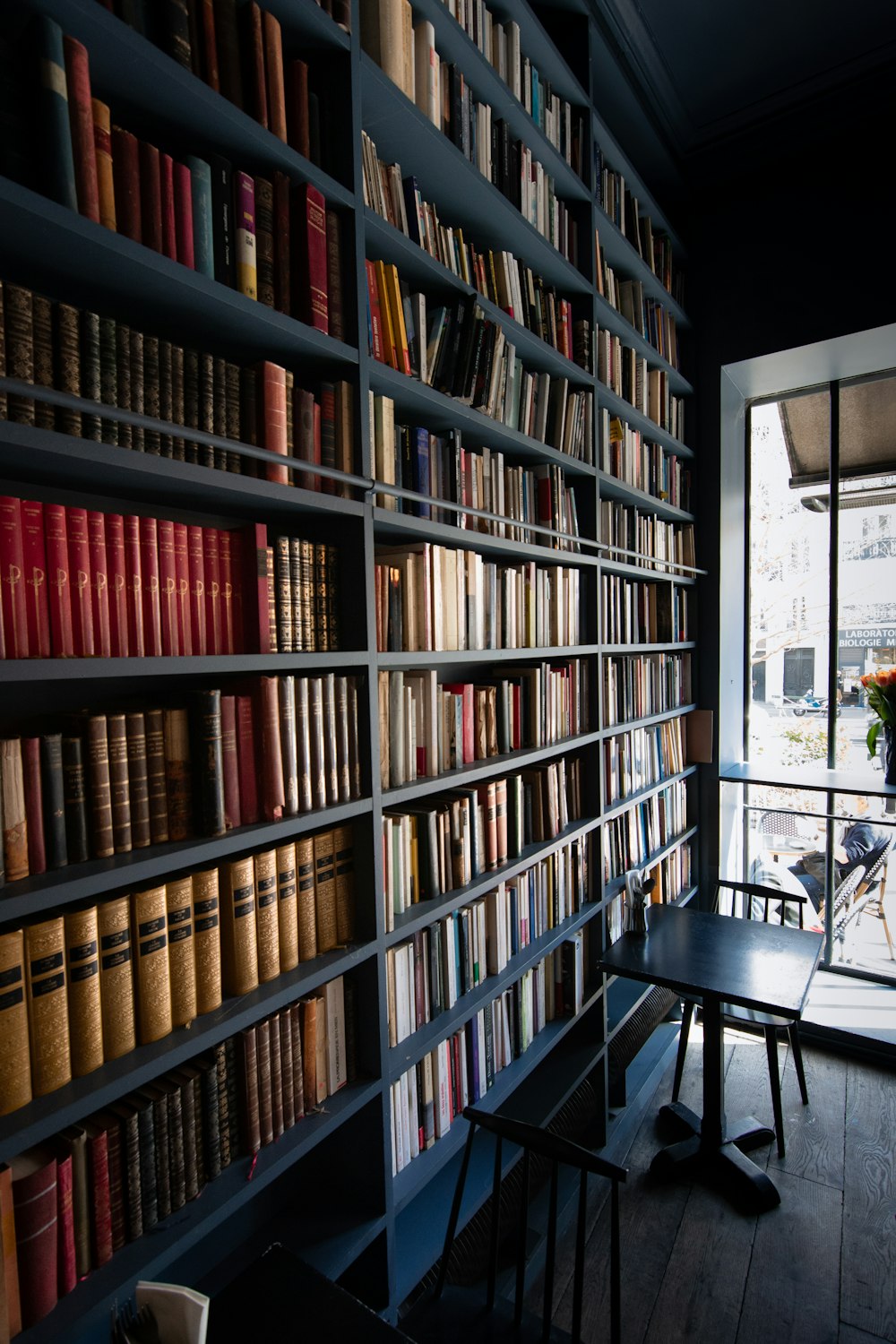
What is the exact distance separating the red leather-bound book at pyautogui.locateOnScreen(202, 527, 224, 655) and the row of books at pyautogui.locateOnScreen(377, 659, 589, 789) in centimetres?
40

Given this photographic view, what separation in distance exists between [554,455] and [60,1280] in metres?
2.14

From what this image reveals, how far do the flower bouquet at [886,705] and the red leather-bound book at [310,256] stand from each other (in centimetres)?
299

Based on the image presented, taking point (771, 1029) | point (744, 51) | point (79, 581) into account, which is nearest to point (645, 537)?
point (744, 51)

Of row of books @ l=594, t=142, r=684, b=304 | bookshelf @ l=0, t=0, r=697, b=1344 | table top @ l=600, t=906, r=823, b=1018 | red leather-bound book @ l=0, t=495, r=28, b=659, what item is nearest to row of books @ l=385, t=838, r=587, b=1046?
bookshelf @ l=0, t=0, r=697, b=1344

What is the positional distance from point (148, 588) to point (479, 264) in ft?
4.57

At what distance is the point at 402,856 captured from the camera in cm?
162

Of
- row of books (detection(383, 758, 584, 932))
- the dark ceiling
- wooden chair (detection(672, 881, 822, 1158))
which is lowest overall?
wooden chair (detection(672, 881, 822, 1158))

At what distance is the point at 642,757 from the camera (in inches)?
118

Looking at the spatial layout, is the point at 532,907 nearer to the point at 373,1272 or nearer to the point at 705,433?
the point at 373,1272

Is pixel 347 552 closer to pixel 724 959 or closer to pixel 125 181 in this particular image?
pixel 125 181

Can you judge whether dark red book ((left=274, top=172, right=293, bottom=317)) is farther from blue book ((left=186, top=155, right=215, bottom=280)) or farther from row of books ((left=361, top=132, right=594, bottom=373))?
row of books ((left=361, top=132, right=594, bottom=373))

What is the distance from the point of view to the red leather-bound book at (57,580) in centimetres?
98

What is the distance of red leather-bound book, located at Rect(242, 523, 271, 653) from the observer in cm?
124

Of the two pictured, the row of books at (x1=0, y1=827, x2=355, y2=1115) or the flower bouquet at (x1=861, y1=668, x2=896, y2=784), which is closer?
the row of books at (x1=0, y1=827, x2=355, y2=1115)
